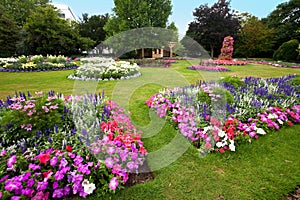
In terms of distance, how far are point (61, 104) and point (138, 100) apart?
2470mm

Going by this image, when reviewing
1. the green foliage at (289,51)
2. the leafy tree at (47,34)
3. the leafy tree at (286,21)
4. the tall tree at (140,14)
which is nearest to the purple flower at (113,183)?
the tall tree at (140,14)

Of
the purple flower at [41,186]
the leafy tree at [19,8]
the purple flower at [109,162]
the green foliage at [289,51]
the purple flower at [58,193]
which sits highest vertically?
the leafy tree at [19,8]

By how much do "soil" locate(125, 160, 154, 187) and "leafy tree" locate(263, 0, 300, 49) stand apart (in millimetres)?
31588

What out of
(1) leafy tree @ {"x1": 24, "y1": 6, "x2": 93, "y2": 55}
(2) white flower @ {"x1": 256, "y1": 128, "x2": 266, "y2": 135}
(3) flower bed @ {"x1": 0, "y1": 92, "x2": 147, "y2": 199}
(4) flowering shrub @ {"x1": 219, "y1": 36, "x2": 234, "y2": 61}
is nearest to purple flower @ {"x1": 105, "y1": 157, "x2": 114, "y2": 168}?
(3) flower bed @ {"x1": 0, "y1": 92, "x2": 147, "y2": 199}

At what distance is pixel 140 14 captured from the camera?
18.7 metres

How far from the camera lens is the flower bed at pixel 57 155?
1.69m

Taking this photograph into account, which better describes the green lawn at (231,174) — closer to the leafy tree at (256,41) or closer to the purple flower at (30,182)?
the purple flower at (30,182)

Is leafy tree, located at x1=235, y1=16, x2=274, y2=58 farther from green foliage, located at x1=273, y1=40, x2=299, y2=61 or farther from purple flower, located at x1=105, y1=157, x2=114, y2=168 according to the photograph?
purple flower, located at x1=105, y1=157, x2=114, y2=168

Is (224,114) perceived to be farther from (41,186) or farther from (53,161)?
(41,186)

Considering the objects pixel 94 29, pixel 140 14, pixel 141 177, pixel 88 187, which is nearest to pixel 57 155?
pixel 88 187

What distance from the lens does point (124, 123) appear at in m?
2.87

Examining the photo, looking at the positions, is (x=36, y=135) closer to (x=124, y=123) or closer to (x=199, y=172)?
(x=124, y=123)

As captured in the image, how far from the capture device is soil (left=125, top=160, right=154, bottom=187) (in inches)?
79.3

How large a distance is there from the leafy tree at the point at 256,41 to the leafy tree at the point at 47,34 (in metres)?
25.3
